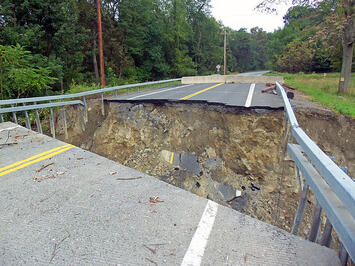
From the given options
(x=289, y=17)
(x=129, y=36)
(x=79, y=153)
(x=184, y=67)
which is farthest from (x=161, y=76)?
(x=79, y=153)

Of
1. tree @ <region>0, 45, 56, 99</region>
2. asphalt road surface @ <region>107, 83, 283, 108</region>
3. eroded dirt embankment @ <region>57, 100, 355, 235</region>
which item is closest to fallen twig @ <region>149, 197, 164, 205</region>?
eroded dirt embankment @ <region>57, 100, 355, 235</region>

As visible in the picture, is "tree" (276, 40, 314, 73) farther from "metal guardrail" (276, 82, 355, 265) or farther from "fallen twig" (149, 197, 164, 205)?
"fallen twig" (149, 197, 164, 205)

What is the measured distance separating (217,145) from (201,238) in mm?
7910

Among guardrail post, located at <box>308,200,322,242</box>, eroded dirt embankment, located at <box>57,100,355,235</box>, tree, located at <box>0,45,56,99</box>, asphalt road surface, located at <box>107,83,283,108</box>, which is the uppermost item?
tree, located at <box>0,45,56,99</box>

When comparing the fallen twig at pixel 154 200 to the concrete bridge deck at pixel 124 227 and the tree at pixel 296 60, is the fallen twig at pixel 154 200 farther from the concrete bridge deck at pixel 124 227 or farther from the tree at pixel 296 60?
the tree at pixel 296 60

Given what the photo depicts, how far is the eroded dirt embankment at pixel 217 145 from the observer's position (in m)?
8.05

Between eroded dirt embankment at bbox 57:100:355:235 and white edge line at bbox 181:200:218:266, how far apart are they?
19.0 ft

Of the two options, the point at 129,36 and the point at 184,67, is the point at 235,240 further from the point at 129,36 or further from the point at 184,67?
the point at 184,67

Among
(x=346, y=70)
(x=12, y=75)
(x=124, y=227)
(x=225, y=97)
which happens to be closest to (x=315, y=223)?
(x=124, y=227)

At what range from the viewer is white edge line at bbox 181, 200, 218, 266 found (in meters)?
1.95

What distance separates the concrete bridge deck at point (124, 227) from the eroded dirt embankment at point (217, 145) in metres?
5.84

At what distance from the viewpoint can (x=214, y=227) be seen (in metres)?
2.34

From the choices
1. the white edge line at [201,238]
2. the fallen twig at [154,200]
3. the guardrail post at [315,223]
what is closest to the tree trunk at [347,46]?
the guardrail post at [315,223]

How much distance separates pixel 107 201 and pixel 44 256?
0.92 meters
